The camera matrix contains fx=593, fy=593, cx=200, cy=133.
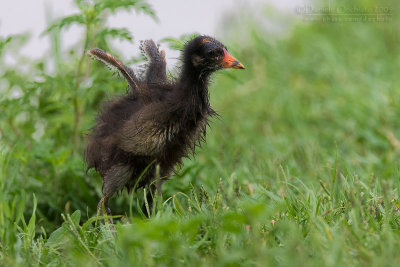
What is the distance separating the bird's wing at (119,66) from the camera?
4.00 metres

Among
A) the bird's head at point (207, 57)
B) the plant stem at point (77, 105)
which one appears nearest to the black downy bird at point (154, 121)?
the bird's head at point (207, 57)

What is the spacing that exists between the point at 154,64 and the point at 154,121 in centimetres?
68

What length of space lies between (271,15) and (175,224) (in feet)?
23.0

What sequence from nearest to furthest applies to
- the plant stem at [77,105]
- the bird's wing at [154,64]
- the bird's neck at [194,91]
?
the bird's neck at [194,91]
the bird's wing at [154,64]
the plant stem at [77,105]

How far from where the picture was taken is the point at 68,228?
345 cm

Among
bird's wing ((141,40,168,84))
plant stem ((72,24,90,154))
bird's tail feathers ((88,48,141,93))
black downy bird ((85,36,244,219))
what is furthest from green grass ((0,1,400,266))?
bird's tail feathers ((88,48,141,93))

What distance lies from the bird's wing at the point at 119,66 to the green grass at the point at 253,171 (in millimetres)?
630

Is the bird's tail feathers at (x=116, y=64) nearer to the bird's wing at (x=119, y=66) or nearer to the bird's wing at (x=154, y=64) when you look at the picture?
the bird's wing at (x=119, y=66)

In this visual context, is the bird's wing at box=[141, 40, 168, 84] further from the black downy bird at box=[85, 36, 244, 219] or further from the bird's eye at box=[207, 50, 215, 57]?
the bird's eye at box=[207, 50, 215, 57]

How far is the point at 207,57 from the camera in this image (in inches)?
151

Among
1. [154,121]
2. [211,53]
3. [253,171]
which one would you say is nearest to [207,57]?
[211,53]

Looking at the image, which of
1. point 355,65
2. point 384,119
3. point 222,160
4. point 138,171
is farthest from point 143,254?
point 355,65

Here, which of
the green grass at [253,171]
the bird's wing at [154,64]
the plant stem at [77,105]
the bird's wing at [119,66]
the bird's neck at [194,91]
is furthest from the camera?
the plant stem at [77,105]

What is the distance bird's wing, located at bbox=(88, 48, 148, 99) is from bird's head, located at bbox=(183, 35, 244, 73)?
0.39 meters
